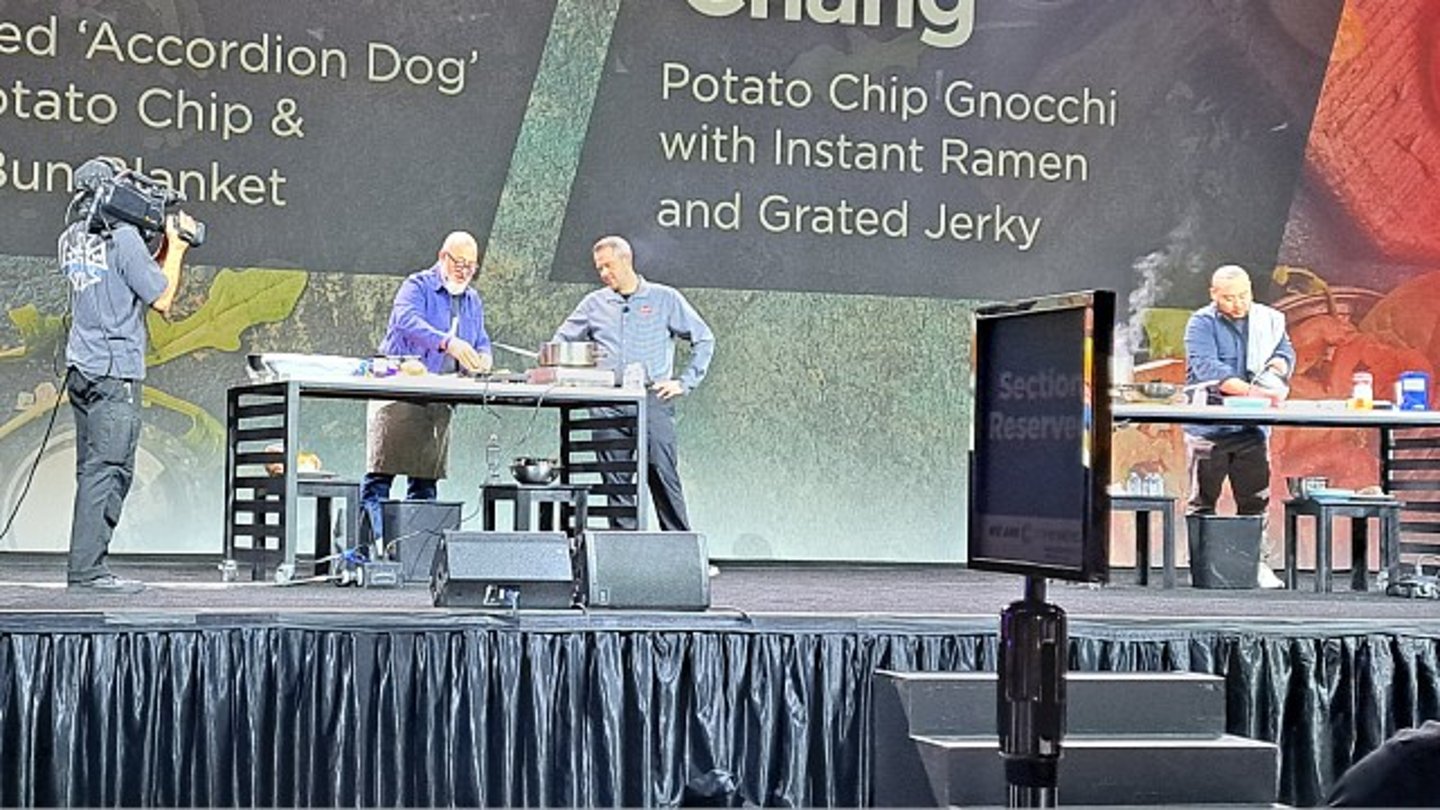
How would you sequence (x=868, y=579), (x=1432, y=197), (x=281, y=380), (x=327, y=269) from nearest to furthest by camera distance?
(x=281, y=380) → (x=868, y=579) → (x=327, y=269) → (x=1432, y=197)

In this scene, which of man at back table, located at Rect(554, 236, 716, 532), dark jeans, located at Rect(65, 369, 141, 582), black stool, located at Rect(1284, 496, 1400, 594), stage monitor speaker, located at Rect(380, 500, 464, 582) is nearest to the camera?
dark jeans, located at Rect(65, 369, 141, 582)

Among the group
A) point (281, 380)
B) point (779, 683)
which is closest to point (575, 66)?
point (281, 380)

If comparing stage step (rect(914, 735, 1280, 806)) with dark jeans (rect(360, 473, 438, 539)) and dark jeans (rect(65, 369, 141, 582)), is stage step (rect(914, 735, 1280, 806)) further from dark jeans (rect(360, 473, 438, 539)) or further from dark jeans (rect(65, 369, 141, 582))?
dark jeans (rect(360, 473, 438, 539))

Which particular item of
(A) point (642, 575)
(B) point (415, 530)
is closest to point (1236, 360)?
(B) point (415, 530)

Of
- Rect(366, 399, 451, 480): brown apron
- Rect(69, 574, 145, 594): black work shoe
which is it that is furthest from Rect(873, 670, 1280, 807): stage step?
Rect(366, 399, 451, 480): brown apron

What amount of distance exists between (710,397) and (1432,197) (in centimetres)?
410

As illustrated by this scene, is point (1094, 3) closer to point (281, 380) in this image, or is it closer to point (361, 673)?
point (281, 380)

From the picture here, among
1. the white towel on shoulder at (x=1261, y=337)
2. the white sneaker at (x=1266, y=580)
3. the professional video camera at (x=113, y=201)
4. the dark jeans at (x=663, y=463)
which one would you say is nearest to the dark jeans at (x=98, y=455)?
the professional video camera at (x=113, y=201)

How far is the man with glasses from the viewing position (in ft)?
26.7

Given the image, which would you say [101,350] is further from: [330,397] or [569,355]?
[569,355]

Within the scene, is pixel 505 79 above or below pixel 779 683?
above

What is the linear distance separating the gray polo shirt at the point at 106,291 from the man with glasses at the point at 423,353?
181 centimetres

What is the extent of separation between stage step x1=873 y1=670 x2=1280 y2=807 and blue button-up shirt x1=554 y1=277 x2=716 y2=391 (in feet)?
15.2

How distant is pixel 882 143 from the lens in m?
10.5
